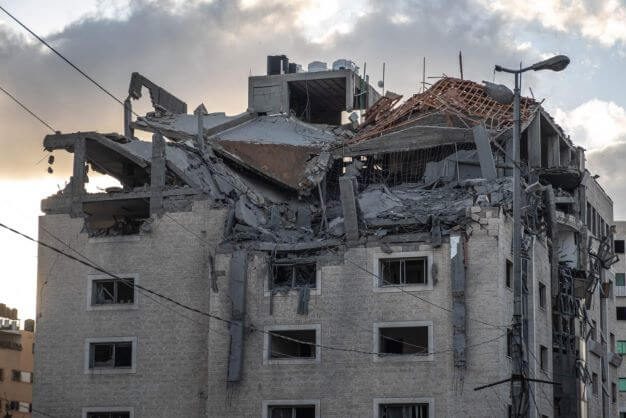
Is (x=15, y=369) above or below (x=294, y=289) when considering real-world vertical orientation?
below

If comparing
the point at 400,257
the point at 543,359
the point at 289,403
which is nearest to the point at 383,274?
the point at 400,257

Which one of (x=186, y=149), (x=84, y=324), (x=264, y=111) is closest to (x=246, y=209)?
(x=186, y=149)

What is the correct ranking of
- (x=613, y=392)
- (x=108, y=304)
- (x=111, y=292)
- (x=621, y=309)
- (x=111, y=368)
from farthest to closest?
(x=621, y=309) → (x=613, y=392) → (x=111, y=292) → (x=108, y=304) → (x=111, y=368)

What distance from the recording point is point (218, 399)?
160 feet

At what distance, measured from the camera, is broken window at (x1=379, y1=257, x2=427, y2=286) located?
160ft

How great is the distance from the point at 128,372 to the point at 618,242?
5279cm

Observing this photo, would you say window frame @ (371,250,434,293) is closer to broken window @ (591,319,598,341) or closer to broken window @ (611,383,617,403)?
broken window @ (591,319,598,341)

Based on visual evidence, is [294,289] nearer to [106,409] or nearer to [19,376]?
[106,409]

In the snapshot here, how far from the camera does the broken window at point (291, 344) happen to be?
49.1 m

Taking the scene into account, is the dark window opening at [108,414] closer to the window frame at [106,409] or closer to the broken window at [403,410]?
the window frame at [106,409]

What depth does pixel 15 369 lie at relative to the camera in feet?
262

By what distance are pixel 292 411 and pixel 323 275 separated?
18.1 feet

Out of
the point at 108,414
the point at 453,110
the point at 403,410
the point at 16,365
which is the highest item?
the point at 453,110

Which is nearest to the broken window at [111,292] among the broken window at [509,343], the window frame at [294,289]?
the window frame at [294,289]
